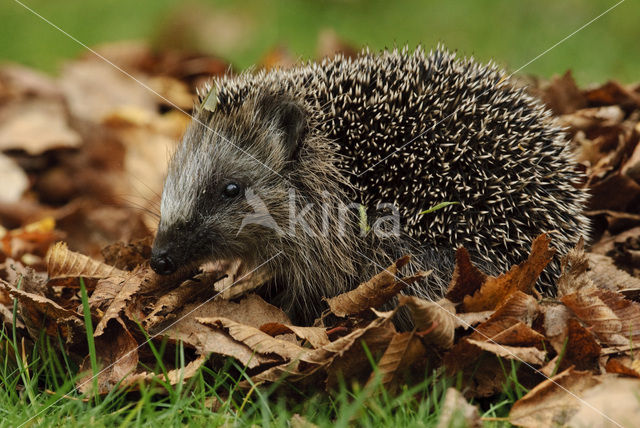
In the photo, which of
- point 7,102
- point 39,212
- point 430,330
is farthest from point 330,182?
point 7,102

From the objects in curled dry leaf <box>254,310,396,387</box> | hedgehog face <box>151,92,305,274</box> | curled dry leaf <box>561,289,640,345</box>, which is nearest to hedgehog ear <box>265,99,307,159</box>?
hedgehog face <box>151,92,305,274</box>

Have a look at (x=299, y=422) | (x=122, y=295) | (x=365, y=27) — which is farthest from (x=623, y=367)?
(x=365, y=27)

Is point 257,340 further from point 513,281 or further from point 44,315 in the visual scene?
point 513,281

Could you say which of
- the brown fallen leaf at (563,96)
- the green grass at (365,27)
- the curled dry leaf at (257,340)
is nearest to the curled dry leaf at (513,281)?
the curled dry leaf at (257,340)

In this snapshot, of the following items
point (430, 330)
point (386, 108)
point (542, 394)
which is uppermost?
point (386, 108)

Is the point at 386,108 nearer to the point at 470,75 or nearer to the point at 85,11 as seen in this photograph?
the point at 470,75

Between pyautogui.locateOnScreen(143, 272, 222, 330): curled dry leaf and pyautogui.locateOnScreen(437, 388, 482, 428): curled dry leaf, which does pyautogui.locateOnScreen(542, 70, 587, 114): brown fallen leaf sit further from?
pyautogui.locateOnScreen(437, 388, 482, 428): curled dry leaf
